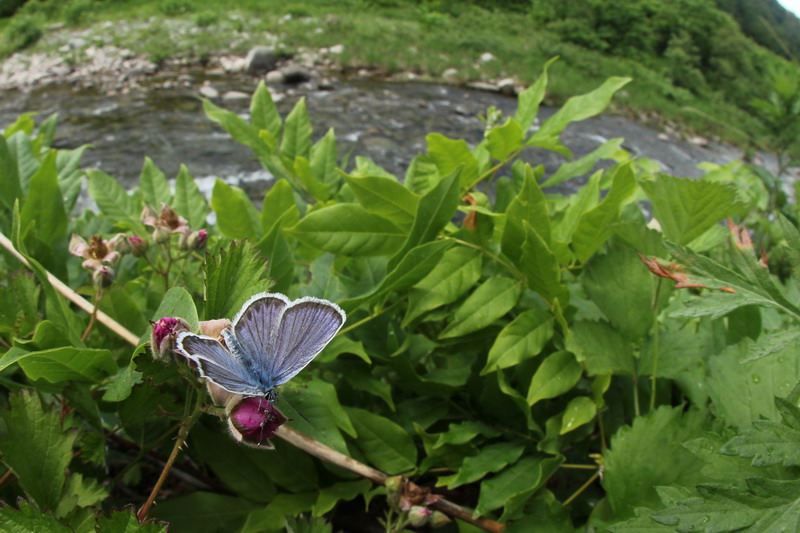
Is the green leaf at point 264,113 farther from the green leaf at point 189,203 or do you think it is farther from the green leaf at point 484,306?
the green leaf at point 484,306

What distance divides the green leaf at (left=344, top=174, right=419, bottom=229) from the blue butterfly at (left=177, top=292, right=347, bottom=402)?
1.03 feet

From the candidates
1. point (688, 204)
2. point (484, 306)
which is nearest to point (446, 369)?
point (484, 306)

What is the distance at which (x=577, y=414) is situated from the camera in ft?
1.96

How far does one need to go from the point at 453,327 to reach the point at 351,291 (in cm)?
14

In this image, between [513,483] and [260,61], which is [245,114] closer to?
[260,61]

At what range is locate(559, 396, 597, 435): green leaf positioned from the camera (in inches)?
23.1

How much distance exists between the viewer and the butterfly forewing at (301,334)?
13.7 inches

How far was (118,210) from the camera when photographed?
0.91 m

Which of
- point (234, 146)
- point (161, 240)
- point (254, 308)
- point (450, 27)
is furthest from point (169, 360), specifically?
point (450, 27)

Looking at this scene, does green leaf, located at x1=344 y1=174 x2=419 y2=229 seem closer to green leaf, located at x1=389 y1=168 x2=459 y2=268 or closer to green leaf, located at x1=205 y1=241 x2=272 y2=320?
green leaf, located at x1=389 y1=168 x2=459 y2=268

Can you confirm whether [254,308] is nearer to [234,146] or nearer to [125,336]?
[125,336]

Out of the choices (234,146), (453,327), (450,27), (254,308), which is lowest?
(234,146)

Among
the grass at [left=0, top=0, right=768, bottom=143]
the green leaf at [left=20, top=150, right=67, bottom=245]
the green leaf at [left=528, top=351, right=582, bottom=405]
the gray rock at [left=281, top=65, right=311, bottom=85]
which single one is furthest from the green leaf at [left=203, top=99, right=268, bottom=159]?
the grass at [left=0, top=0, right=768, bottom=143]

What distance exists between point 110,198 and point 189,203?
0.13 m
